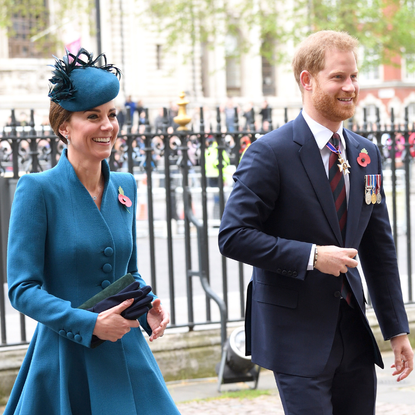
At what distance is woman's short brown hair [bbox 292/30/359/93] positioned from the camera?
107 inches

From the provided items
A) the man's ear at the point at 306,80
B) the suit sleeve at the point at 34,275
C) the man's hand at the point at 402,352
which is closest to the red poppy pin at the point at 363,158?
the man's ear at the point at 306,80

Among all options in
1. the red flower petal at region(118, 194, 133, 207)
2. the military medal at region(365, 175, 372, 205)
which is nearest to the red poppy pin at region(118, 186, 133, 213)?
the red flower petal at region(118, 194, 133, 207)

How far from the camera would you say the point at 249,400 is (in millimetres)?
5023

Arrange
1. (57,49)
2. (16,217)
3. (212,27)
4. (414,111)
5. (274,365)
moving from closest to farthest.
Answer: (16,217) → (274,365) → (212,27) → (57,49) → (414,111)

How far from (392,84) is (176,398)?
45233 millimetres

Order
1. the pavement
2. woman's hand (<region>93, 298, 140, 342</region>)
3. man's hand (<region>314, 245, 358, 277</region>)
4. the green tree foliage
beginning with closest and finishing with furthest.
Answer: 1. woman's hand (<region>93, 298, 140, 342</region>)
2. man's hand (<region>314, 245, 358, 277</region>)
3. the pavement
4. the green tree foliage

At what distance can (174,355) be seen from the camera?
5.51 m

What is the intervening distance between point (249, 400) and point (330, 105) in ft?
9.27

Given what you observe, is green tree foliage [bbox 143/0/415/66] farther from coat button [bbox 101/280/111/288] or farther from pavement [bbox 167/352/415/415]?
coat button [bbox 101/280/111/288]

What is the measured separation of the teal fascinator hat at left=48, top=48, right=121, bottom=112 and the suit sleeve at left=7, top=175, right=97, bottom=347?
302 mm

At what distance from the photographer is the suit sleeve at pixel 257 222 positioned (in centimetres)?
257

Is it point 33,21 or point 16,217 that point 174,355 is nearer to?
point 16,217

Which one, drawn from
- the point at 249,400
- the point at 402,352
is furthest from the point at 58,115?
the point at 249,400

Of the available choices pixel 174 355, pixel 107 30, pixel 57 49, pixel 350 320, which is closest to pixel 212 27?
pixel 57 49
